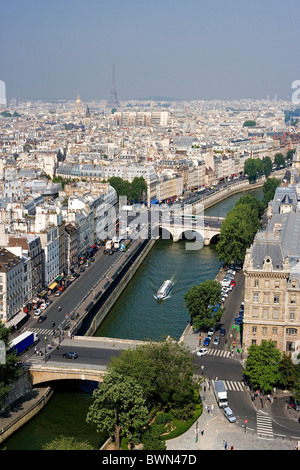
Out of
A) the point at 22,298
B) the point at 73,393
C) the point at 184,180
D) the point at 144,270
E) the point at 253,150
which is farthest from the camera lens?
the point at 253,150

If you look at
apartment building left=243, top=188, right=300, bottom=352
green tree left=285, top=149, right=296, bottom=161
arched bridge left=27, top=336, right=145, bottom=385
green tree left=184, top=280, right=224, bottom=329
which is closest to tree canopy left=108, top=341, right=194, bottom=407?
arched bridge left=27, top=336, right=145, bottom=385

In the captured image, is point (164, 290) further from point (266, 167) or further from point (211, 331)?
point (266, 167)

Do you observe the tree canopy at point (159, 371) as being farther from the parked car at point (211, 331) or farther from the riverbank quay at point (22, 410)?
the parked car at point (211, 331)

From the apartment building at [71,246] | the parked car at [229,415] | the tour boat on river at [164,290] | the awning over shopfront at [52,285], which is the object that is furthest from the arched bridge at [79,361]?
the apartment building at [71,246]

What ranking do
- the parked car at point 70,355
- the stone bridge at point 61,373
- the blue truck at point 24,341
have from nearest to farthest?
the stone bridge at point 61,373 → the parked car at point 70,355 → the blue truck at point 24,341

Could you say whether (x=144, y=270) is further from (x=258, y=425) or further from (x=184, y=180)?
(x=184, y=180)

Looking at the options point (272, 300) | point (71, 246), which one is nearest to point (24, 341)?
point (272, 300)

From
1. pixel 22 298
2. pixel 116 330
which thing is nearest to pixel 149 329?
pixel 116 330
